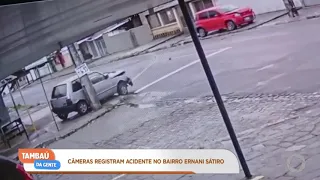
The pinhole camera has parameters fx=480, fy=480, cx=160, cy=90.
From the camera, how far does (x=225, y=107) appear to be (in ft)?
6.68

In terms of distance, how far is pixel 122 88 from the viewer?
6.88 ft

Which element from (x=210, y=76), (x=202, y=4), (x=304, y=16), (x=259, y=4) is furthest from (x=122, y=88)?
(x=304, y=16)

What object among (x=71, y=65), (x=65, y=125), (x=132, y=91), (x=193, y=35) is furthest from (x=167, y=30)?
(x=65, y=125)

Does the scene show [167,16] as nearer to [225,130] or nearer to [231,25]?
[231,25]

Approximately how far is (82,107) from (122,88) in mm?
195

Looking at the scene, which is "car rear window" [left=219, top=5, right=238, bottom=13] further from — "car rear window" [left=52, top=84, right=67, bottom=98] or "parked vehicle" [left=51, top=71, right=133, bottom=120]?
"car rear window" [left=52, top=84, right=67, bottom=98]

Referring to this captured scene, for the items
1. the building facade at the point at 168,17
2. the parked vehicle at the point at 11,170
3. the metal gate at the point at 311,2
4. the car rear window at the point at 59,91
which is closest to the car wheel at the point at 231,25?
the building facade at the point at 168,17

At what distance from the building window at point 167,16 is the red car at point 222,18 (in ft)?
0.40

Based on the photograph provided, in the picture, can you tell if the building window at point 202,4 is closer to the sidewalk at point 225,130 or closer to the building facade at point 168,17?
the building facade at point 168,17

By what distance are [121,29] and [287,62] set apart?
74cm

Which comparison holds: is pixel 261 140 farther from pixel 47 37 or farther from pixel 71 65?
pixel 47 37

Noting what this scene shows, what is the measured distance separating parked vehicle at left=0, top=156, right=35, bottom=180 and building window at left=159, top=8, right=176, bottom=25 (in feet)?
2.88

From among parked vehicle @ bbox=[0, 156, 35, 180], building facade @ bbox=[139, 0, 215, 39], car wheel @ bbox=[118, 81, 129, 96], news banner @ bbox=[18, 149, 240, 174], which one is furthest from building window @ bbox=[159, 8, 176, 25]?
parked vehicle @ bbox=[0, 156, 35, 180]

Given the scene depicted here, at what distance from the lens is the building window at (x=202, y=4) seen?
6.86 feet
